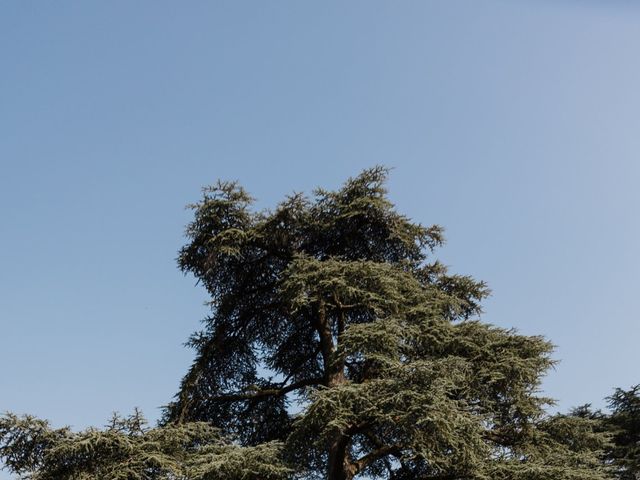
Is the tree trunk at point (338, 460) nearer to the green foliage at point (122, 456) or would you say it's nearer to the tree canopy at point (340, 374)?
the tree canopy at point (340, 374)

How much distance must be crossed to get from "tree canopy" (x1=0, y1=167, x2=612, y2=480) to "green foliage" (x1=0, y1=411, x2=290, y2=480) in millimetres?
31

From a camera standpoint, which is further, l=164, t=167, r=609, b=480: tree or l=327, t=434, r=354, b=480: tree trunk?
l=327, t=434, r=354, b=480: tree trunk

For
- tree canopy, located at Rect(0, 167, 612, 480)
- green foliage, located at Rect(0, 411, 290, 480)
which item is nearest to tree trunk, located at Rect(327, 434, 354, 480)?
tree canopy, located at Rect(0, 167, 612, 480)

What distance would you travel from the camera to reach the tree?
431 inches

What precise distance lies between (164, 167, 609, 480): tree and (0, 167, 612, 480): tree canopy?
0.04m

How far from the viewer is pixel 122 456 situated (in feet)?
35.7

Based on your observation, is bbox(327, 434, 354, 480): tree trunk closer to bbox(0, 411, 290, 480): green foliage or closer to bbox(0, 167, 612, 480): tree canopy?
bbox(0, 167, 612, 480): tree canopy

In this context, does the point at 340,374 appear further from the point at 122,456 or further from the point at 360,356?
the point at 122,456

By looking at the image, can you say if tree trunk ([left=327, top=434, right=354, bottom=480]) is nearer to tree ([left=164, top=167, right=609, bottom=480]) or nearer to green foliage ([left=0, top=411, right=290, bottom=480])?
tree ([left=164, top=167, right=609, bottom=480])

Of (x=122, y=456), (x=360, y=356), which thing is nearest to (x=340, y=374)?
(x=360, y=356)

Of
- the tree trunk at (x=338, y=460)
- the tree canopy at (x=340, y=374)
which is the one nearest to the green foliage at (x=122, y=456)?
the tree canopy at (x=340, y=374)

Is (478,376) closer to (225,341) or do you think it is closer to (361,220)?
(361,220)

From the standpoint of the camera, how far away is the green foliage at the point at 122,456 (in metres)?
10.5

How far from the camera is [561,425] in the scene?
13.9 meters
